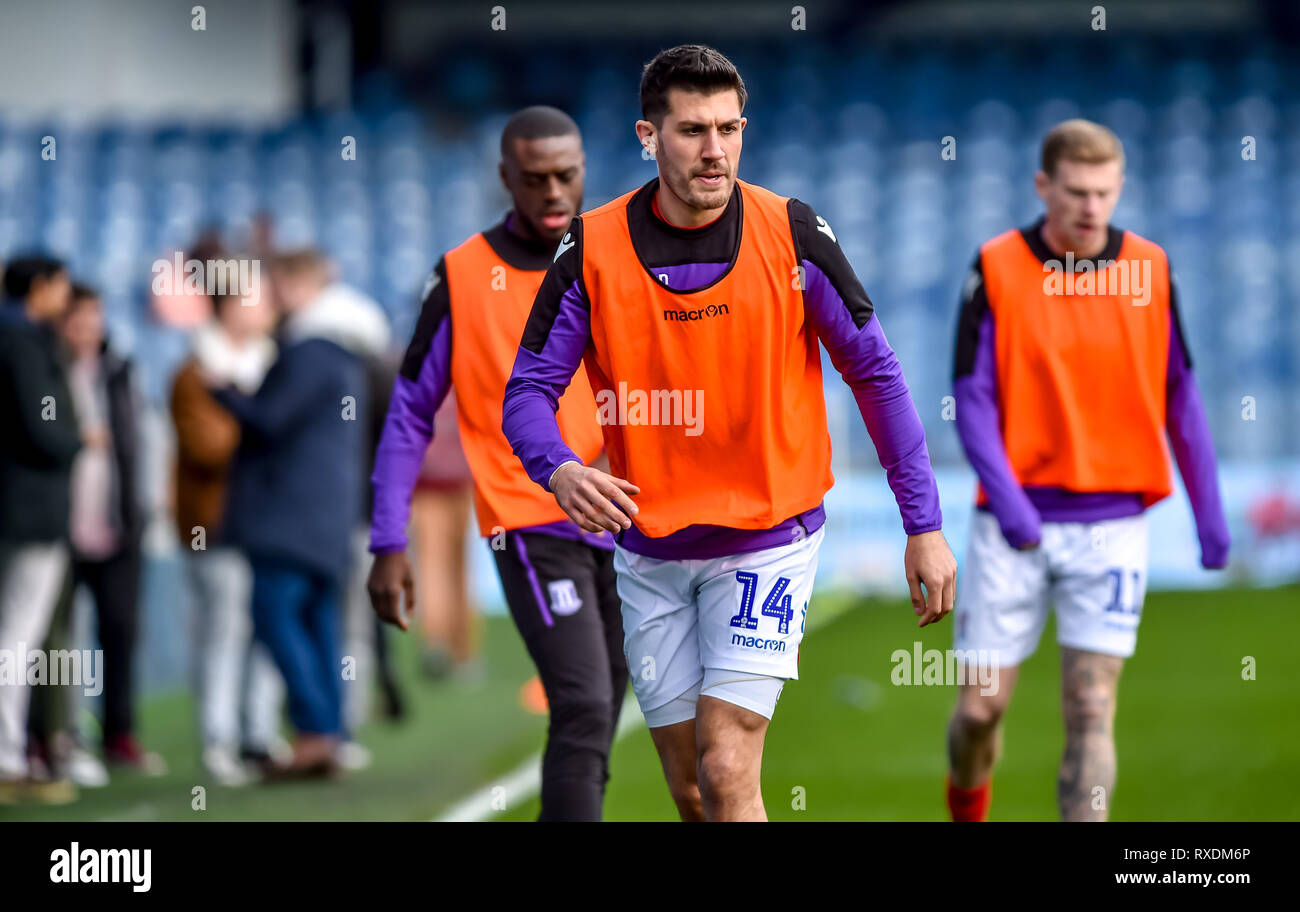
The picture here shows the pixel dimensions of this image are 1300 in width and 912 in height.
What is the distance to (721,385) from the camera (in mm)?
4031

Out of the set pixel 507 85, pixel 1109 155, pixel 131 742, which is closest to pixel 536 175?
pixel 1109 155

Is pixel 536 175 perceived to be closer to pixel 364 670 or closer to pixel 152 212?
pixel 364 670

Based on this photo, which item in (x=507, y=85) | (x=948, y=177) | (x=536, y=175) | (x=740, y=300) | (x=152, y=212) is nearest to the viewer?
(x=740, y=300)

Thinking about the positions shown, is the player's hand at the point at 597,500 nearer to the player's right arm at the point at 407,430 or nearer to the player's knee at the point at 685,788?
the player's knee at the point at 685,788

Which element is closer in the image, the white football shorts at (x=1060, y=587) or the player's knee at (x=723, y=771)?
the player's knee at (x=723, y=771)

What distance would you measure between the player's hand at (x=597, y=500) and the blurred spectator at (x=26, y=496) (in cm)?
443

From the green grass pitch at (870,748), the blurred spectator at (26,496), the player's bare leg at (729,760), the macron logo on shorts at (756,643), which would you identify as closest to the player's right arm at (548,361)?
the macron logo on shorts at (756,643)

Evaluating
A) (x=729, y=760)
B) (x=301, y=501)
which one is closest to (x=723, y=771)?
(x=729, y=760)

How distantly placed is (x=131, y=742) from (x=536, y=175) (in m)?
4.56

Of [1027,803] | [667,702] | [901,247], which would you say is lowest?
[1027,803]

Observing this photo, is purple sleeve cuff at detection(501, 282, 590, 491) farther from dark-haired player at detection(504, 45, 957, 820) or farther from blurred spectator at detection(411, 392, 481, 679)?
blurred spectator at detection(411, 392, 481, 679)

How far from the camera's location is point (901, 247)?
739 inches

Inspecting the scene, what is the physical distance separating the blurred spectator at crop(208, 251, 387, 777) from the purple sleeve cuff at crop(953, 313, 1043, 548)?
3.59 metres

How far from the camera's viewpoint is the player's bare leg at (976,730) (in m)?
5.44
